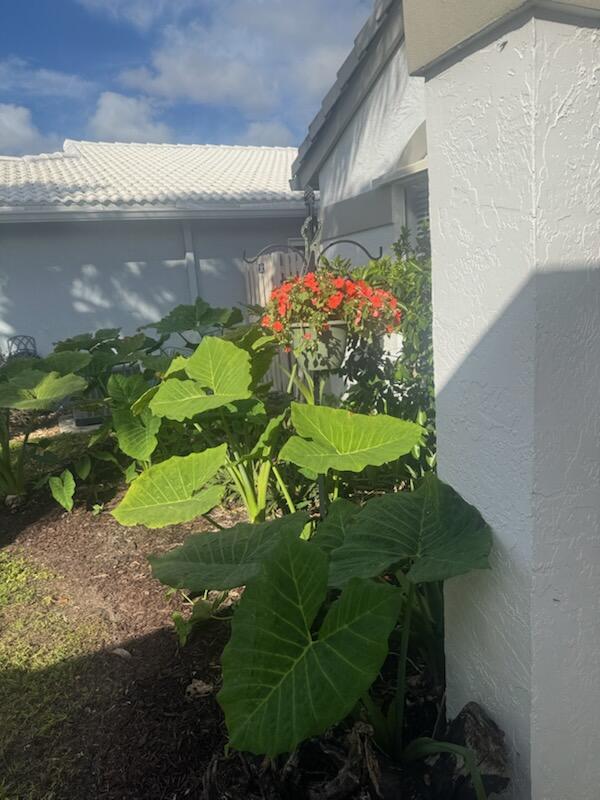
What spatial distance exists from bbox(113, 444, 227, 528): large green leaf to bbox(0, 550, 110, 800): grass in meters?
0.60

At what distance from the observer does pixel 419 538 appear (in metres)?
1.38

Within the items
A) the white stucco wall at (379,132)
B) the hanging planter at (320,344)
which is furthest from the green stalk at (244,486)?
the white stucco wall at (379,132)

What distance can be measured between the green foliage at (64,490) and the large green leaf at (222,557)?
1.97m

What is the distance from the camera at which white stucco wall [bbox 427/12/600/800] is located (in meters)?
1.04

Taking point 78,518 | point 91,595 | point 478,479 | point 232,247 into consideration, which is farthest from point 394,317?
point 232,247

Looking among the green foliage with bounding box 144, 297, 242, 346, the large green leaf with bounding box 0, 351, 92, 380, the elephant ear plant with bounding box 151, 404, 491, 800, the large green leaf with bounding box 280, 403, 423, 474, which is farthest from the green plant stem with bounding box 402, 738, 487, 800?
the green foliage with bounding box 144, 297, 242, 346

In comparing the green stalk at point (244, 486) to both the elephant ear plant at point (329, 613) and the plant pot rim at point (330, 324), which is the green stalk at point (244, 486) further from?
the elephant ear plant at point (329, 613)

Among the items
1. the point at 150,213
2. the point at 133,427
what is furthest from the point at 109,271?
the point at 133,427

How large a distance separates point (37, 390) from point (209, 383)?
1.40 m

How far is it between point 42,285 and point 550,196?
8631 millimetres

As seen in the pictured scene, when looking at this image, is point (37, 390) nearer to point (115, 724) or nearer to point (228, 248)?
point (115, 724)

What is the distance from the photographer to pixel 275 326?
9.83ft

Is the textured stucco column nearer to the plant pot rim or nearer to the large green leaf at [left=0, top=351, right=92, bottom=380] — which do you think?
the plant pot rim

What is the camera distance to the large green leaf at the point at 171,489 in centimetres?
214
